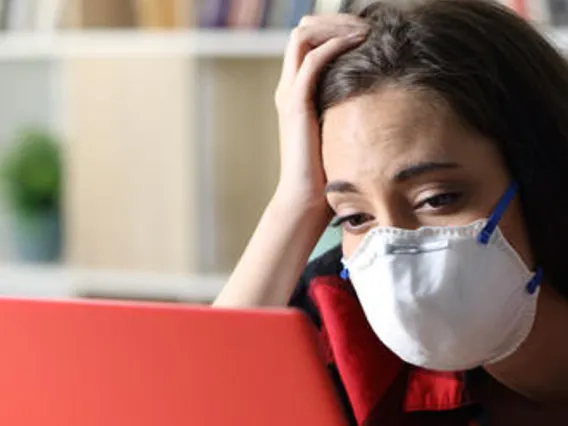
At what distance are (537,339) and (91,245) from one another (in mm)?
1614

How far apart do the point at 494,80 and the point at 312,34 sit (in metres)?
0.19

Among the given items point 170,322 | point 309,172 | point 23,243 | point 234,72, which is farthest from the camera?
point 23,243

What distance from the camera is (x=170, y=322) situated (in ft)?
1.89

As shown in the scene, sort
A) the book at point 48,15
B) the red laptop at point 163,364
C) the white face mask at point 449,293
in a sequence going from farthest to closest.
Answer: the book at point 48,15, the white face mask at point 449,293, the red laptop at point 163,364

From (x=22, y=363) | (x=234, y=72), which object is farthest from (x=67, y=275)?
(x=22, y=363)

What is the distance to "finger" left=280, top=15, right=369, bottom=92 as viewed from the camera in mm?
1048

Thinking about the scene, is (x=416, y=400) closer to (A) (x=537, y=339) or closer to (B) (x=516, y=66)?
(A) (x=537, y=339)

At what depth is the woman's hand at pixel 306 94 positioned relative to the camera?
104 cm

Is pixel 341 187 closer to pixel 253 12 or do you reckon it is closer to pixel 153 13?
pixel 253 12

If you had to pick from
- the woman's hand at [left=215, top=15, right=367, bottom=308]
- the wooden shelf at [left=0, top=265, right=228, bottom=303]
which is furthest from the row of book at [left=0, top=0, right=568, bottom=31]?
the woman's hand at [left=215, top=15, right=367, bottom=308]

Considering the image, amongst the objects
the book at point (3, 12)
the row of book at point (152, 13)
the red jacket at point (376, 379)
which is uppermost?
the red jacket at point (376, 379)

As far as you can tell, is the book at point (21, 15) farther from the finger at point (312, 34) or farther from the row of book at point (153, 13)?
the finger at point (312, 34)

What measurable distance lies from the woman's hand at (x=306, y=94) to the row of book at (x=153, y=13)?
1.11m

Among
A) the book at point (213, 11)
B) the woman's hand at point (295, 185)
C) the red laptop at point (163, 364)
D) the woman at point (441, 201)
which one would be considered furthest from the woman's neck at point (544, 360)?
the book at point (213, 11)
